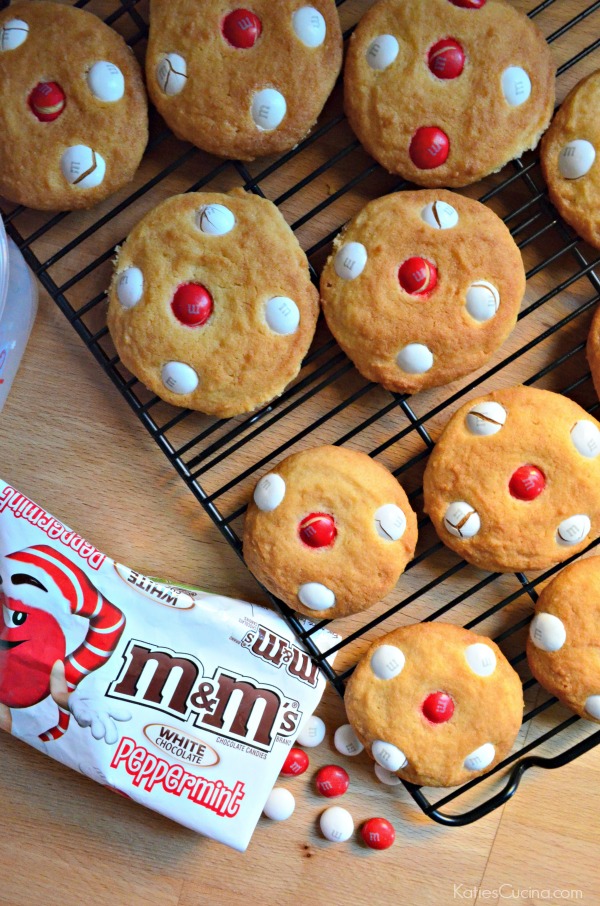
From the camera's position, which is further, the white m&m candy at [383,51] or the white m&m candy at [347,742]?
the white m&m candy at [347,742]

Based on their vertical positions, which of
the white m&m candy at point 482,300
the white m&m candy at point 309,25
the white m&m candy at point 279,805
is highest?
the white m&m candy at point 309,25

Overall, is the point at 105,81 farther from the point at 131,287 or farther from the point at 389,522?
the point at 389,522

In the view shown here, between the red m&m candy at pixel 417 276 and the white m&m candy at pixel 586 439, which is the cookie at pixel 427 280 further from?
the white m&m candy at pixel 586 439

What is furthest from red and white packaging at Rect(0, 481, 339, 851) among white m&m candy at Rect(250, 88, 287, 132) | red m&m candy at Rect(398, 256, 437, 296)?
white m&m candy at Rect(250, 88, 287, 132)

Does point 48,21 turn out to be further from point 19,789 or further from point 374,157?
point 19,789

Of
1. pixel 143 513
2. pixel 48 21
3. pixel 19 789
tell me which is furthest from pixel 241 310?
pixel 19 789

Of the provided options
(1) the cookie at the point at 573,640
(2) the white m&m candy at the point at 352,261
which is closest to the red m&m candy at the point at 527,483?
(1) the cookie at the point at 573,640

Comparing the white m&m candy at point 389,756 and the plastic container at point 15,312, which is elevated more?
the plastic container at point 15,312
